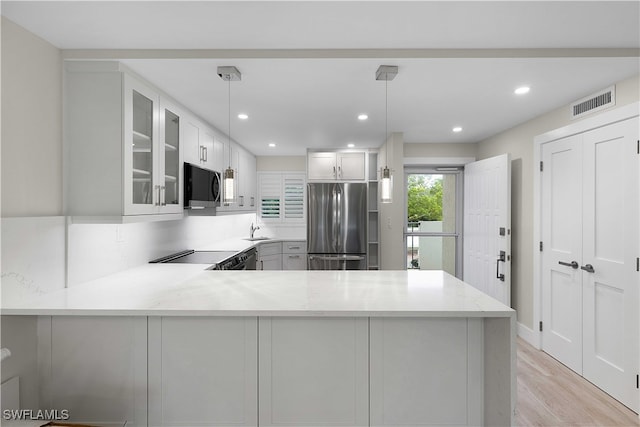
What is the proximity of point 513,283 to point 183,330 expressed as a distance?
3702 mm

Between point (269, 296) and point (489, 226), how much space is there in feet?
10.8

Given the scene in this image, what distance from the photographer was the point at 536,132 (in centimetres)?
363

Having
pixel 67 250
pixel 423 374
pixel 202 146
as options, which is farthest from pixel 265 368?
pixel 202 146

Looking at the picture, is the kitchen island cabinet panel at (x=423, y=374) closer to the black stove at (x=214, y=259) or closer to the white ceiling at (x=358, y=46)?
the white ceiling at (x=358, y=46)

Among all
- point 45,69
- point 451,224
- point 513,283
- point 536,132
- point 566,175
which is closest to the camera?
point 45,69

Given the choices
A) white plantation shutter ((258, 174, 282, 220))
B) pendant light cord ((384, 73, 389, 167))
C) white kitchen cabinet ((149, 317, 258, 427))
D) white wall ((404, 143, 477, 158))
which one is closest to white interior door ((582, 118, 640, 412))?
pendant light cord ((384, 73, 389, 167))

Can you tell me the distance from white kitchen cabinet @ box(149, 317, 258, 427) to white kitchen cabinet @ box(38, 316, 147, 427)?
0.22ft

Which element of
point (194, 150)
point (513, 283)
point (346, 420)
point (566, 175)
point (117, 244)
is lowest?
point (346, 420)

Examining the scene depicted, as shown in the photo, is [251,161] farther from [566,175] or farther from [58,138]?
[566,175]

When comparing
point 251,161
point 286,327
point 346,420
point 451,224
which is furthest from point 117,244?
point 451,224

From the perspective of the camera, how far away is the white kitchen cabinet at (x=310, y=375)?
6.14ft

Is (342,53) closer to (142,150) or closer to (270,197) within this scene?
(142,150)

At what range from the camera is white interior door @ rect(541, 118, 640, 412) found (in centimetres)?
252

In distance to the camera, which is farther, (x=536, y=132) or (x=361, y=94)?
(x=536, y=132)
